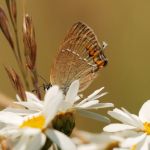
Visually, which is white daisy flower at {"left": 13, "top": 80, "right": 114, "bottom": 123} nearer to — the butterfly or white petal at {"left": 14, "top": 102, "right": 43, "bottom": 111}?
white petal at {"left": 14, "top": 102, "right": 43, "bottom": 111}

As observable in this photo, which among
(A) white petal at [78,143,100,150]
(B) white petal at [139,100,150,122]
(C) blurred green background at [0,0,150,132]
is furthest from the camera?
(C) blurred green background at [0,0,150,132]

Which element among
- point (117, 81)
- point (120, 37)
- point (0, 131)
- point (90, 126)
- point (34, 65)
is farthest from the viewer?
point (120, 37)

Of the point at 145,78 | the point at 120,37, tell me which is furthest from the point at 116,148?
the point at 120,37

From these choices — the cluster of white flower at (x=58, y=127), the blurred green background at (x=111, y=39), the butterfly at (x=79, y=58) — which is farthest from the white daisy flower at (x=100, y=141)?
the blurred green background at (x=111, y=39)

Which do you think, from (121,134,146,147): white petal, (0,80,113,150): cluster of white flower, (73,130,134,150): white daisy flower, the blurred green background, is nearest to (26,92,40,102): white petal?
(0,80,113,150): cluster of white flower

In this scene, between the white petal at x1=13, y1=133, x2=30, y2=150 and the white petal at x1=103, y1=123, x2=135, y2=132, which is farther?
the white petal at x1=103, y1=123, x2=135, y2=132

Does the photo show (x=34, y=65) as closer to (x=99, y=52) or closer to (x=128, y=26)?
(x=99, y=52)

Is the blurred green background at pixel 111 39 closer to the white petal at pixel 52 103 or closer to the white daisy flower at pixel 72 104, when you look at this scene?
the white daisy flower at pixel 72 104

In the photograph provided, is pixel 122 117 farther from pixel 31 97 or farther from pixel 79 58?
pixel 79 58
